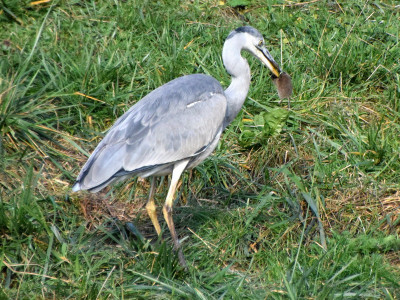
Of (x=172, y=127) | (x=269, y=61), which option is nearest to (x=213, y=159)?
(x=172, y=127)

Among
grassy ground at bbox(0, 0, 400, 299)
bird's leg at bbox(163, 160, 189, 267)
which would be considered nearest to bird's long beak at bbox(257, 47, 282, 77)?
grassy ground at bbox(0, 0, 400, 299)

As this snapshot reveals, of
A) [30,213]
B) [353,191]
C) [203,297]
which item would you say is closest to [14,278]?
[30,213]

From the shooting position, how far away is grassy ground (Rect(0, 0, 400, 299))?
4371mm

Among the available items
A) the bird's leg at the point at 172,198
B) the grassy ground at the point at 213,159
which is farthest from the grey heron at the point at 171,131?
the grassy ground at the point at 213,159

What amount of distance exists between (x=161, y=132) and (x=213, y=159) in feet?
2.47

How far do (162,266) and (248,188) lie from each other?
1.45 m

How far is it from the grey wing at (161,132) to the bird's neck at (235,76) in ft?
0.42

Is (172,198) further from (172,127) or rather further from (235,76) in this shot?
(235,76)

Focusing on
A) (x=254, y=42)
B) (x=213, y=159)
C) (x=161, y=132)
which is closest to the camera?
(x=161, y=132)

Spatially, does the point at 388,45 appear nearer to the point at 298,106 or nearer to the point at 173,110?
the point at 298,106

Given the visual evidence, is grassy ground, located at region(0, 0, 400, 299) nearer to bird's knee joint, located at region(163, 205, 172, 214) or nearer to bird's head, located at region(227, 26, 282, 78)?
bird's knee joint, located at region(163, 205, 172, 214)

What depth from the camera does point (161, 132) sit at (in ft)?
16.3

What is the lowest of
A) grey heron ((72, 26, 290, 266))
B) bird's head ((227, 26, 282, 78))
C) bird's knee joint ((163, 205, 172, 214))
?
bird's knee joint ((163, 205, 172, 214))

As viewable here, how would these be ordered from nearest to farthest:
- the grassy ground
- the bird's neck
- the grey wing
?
the grassy ground
the grey wing
the bird's neck
